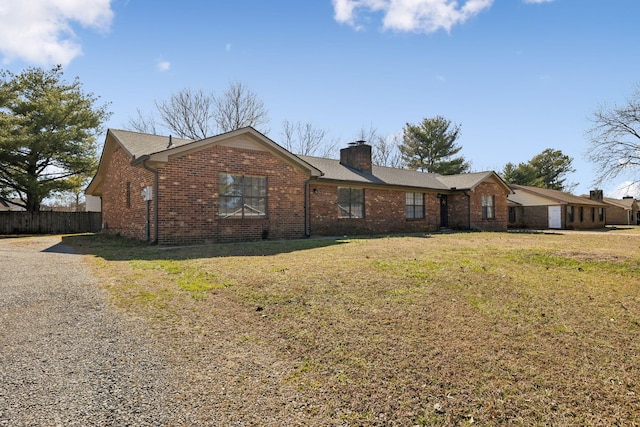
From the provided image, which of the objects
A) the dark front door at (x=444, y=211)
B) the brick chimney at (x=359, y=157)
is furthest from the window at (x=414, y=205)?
the brick chimney at (x=359, y=157)

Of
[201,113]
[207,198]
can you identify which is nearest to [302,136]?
[201,113]

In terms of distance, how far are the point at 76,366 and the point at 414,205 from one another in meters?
18.7

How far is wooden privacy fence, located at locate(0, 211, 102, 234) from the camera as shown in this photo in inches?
845

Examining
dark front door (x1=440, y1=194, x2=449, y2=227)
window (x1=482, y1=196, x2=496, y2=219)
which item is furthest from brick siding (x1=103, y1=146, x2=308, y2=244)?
window (x1=482, y1=196, x2=496, y2=219)

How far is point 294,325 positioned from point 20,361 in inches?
94.6

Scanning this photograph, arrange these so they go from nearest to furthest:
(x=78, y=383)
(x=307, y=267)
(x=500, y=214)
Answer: (x=78, y=383), (x=307, y=267), (x=500, y=214)

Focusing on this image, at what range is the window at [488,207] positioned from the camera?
22.6 metres

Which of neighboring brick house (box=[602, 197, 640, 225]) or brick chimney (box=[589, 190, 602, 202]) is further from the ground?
brick chimney (box=[589, 190, 602, 202])

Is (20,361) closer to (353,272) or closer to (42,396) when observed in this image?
(42,396)

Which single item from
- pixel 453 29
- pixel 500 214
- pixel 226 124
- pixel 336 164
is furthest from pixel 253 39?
pixel 226 124

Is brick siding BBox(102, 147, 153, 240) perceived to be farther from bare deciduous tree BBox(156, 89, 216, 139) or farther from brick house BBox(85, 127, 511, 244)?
bare deciduous tree BBox(156, 89, 216, 139)

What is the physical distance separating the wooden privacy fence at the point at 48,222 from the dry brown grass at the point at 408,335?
61.9 feet

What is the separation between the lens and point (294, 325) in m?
4.14

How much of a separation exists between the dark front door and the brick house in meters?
1.90
